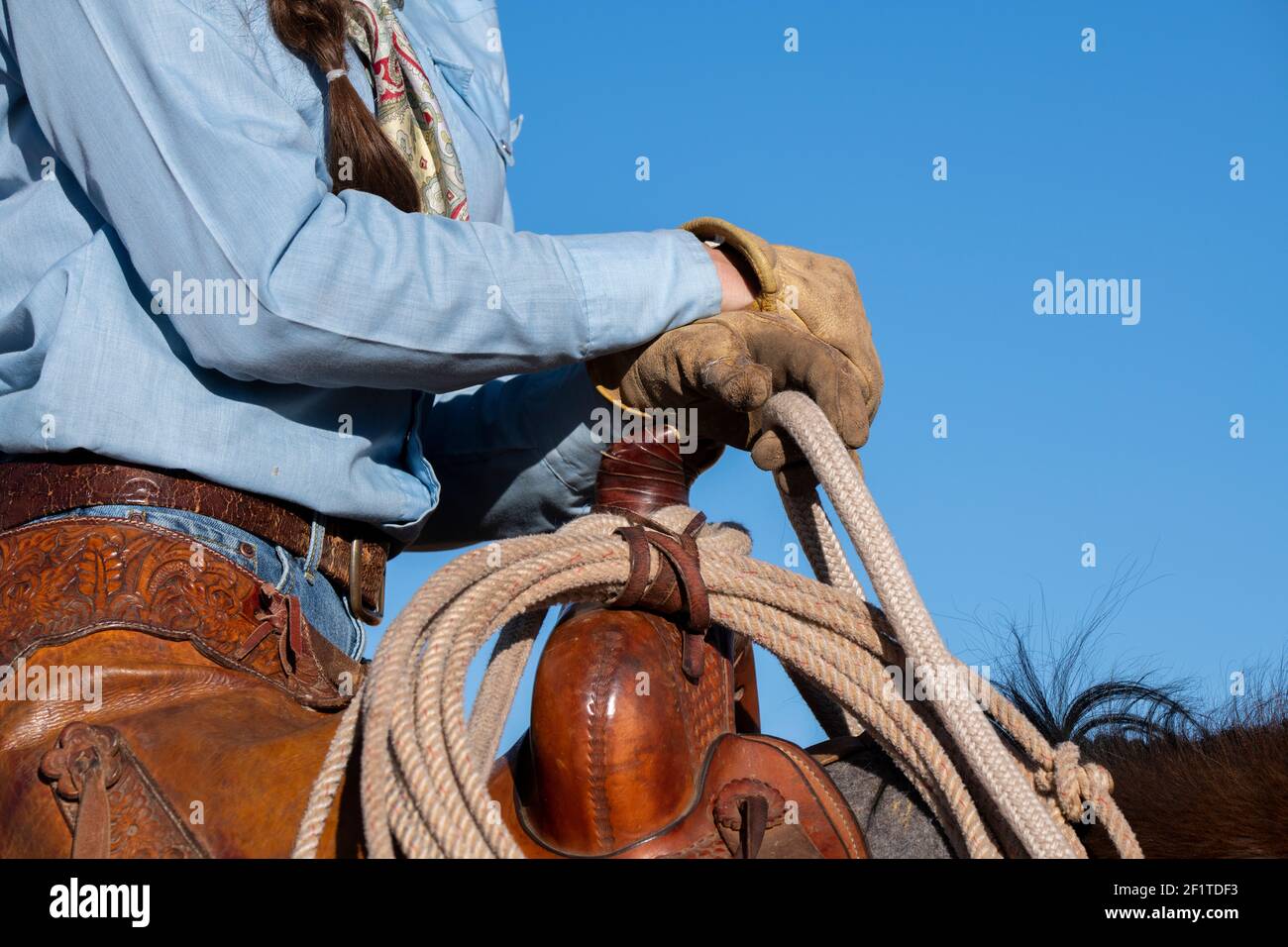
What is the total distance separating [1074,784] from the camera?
4.14 feet

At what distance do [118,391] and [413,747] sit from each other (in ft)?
1.74

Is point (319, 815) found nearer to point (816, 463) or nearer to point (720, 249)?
point (816, 463)

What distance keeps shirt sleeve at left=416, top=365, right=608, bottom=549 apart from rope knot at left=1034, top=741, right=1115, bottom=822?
0.76m

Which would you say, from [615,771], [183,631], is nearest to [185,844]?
[183,631]

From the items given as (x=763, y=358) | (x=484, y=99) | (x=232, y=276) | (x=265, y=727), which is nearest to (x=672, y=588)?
(x=763, y=358)

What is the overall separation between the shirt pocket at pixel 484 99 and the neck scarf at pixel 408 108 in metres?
0.18

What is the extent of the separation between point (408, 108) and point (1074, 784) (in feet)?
3.88

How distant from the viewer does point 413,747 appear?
1141mm

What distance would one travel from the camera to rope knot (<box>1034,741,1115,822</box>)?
4.10ft

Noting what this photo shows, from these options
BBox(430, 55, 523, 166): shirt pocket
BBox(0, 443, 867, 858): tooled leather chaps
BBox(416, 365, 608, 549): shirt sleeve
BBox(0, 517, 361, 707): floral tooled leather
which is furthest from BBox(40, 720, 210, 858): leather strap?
BBox(430, 55, 523, 166): shirt pocket

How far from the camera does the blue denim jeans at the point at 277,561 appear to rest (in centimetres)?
139

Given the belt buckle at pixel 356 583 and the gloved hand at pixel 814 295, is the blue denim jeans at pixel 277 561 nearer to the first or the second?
the belt buckle at pixel 356 583

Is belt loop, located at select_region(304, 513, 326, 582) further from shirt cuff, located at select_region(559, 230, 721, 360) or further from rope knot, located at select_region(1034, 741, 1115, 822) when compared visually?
rope knot, located at select_region(1034, 741, 1115, 822)

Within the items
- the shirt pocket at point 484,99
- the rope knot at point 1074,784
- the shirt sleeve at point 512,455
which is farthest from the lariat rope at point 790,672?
the shirt pocket at point 484,99
